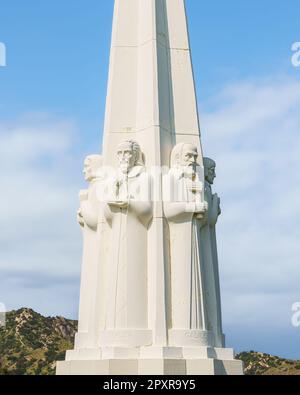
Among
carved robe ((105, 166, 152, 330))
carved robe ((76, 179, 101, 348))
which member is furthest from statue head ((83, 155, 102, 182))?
carved robe ((105, 166, 152, 330))

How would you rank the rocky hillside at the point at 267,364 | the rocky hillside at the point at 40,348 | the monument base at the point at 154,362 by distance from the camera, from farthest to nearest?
1. the rocky hillside at the point at 40,348
2. the rocky hillside at the point at 267,364
3. the monument base at the point at 154,362

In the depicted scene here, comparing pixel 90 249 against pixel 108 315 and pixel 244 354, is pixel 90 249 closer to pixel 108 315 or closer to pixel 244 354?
pixel 108 315

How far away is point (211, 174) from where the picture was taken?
13.2 m

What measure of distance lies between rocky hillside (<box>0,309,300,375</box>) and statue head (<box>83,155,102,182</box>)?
555 inches

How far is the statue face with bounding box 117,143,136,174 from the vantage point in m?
11.9

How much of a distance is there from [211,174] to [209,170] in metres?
0.11

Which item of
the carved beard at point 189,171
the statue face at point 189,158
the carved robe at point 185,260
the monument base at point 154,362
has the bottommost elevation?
the monument base at point 154,362

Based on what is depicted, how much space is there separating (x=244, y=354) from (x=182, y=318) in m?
18.5

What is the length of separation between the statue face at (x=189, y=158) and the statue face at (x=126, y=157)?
1045 mm

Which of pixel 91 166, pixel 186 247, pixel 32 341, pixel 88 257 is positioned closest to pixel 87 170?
pixel 91 166

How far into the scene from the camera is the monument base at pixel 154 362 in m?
10.5

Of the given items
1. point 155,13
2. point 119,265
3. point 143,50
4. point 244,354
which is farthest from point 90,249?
point 244,354

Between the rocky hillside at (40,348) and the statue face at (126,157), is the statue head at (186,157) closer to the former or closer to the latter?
the statue face at (126,157)

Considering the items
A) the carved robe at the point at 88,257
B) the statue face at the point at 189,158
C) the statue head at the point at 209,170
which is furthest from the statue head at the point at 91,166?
the statue head at the point at 209,170
